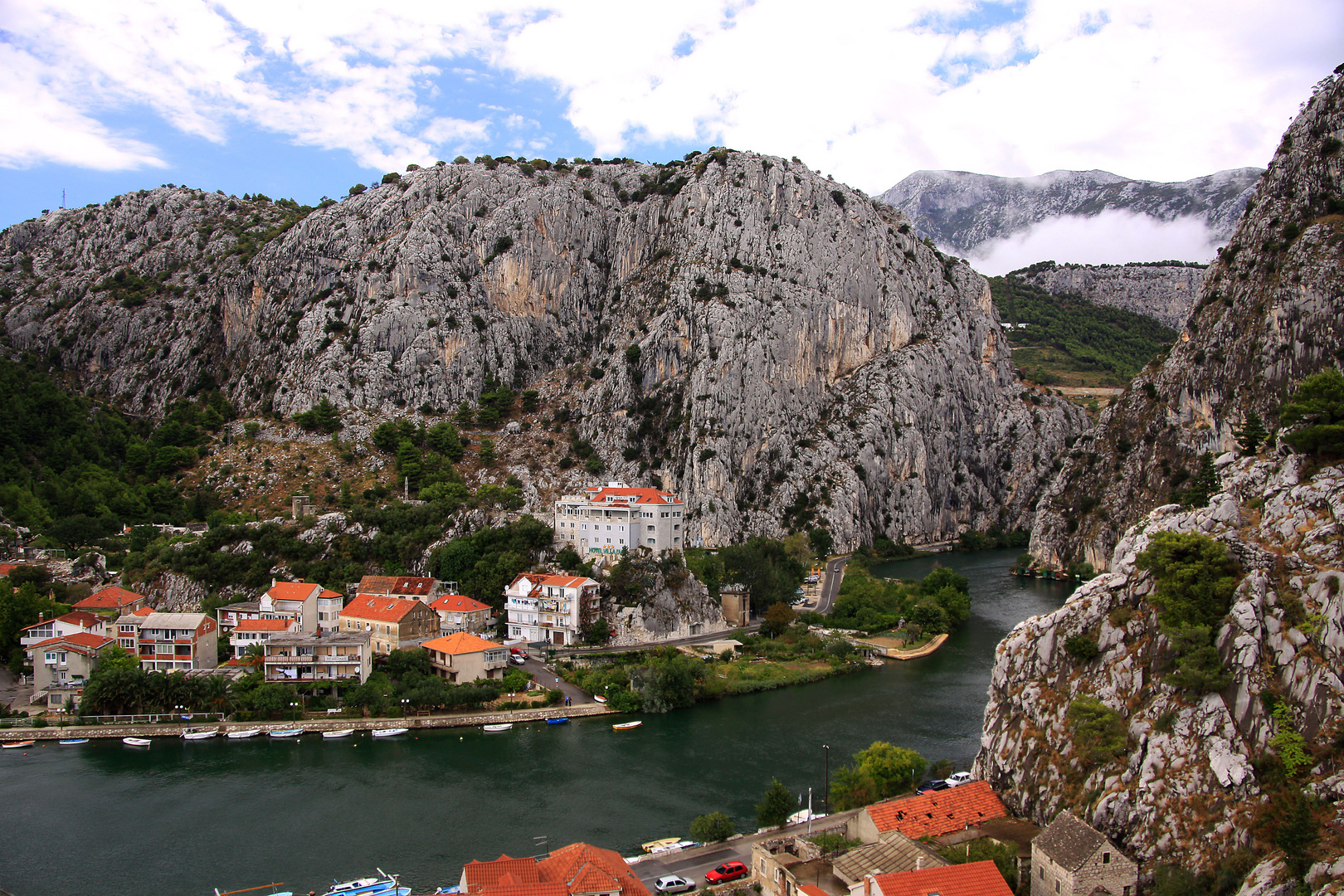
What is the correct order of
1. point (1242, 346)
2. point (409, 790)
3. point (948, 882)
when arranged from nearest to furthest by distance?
point (948, 882) → point (409, 790) → point (1242, 346)

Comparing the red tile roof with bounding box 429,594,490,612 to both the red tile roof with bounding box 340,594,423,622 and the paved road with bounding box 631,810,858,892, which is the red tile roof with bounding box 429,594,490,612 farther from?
the paved road with bounding box 631,810,858,892

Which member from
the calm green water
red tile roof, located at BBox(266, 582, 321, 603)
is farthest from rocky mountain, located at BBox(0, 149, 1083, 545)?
the calm green water

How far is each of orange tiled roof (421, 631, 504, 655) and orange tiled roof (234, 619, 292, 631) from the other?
724 cm

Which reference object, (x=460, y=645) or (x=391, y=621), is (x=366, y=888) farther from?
(x=391, y=621)

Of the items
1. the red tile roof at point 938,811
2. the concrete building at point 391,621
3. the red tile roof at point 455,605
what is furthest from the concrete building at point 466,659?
the red tile roof at point 938,811

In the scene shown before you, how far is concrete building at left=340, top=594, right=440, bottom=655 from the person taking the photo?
41531mm

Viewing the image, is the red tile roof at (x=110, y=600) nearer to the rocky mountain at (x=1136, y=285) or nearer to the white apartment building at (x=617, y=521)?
the white apartment building at (x=617, y=521)

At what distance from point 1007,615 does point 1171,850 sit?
3820 cm

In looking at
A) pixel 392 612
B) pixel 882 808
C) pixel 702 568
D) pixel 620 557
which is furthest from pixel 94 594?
pixel 882 808

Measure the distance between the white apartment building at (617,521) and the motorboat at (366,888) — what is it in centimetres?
2887

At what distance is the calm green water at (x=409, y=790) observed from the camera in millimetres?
24047

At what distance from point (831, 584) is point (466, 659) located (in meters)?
33.2

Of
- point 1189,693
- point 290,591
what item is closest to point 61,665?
point 290,591

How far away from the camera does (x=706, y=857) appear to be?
22.6 m
